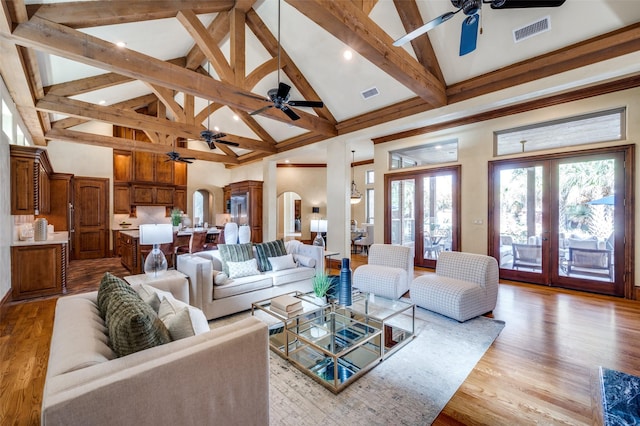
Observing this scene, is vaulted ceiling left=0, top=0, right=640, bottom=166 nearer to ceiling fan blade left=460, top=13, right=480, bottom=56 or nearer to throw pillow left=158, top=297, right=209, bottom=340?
ceiling fan blade left=460, top=13, right=480, bottom=56

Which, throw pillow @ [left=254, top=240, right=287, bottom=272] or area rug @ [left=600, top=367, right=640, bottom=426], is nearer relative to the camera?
area rug @ [left=600, top=367, right=640, bottom=426]

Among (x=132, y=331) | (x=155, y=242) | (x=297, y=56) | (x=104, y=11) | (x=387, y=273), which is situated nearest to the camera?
(x=132, y=331)

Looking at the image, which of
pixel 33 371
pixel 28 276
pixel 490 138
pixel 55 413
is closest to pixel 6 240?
pixel 28 276

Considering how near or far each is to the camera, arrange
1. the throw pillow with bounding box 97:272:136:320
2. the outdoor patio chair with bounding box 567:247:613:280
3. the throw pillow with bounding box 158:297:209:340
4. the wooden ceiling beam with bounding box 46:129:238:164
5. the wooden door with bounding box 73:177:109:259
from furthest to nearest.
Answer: the wooden door with bounding box 73:177:109:259, the wooden ceiling beam with bounding box 46:129:238:164, the outdoor patio chair with bounding box 567:247:613:280, the throw pillow with bounding box 97:272:136:320, the throw pillow with bounding box 158:297:209:340

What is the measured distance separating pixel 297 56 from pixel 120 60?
3046mm

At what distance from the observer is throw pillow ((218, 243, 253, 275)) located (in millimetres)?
3834

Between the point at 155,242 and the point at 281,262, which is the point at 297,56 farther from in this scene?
the point at 155,242

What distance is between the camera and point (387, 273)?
405 centimetres

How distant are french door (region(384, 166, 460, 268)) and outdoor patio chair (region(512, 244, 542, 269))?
3.37 ft

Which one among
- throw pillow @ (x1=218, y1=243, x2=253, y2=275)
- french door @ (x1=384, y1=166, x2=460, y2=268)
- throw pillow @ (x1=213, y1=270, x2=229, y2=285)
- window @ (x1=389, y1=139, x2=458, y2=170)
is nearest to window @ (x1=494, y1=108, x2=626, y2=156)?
window @ (x1=389, y1=139, x2=458, y2=170)

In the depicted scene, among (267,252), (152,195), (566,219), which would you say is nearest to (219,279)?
(267,252)

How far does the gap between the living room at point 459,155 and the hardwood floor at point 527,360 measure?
9cm

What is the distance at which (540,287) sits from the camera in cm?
489

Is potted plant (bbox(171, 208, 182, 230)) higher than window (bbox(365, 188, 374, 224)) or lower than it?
lower
